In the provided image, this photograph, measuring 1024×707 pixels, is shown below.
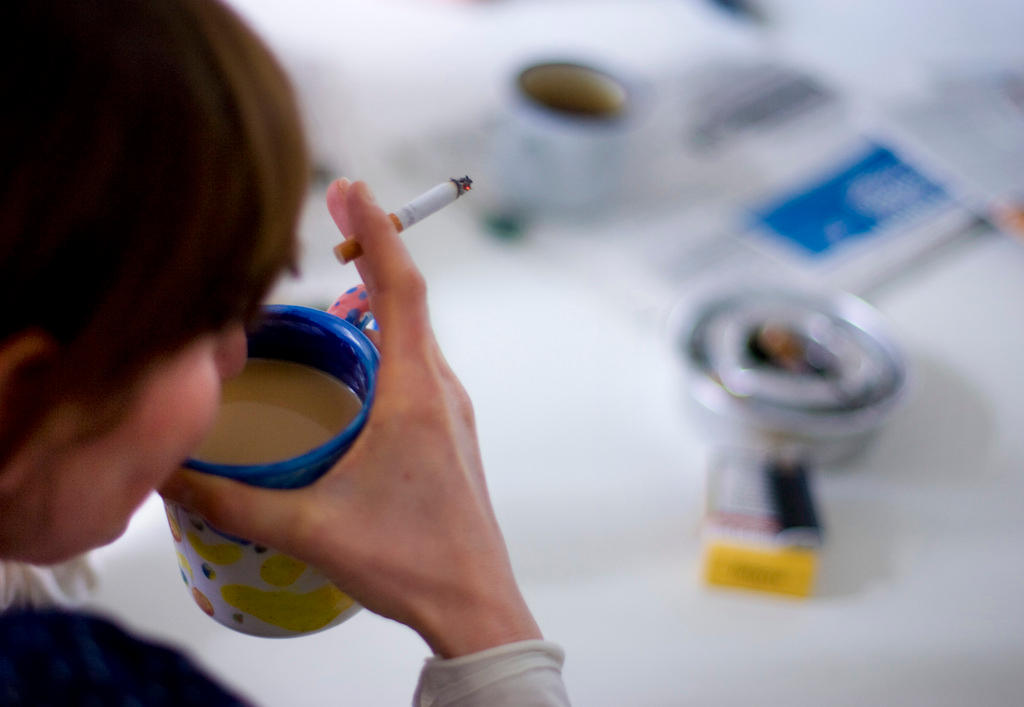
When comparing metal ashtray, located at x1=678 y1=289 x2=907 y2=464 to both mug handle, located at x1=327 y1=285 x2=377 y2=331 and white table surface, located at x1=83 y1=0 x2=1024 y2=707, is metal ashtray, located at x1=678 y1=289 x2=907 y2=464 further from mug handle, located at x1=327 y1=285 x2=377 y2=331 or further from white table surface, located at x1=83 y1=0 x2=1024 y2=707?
mug handle, located at x1=327 y1=285 x2=377 y2=331

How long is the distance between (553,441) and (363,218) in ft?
1.01

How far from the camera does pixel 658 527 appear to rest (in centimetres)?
59

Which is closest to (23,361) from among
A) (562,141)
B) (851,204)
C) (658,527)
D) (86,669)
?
(86,669)

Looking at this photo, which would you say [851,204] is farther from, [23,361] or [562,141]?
[23,361]

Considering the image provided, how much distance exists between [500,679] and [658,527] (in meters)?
0.24

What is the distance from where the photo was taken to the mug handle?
406 millimetres

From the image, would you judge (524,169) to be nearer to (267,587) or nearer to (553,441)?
(553,441)

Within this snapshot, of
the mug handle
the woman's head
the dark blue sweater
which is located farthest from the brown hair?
the dark blue sweater

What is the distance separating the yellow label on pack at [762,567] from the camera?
21.6 inches

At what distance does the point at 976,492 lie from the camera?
2.07 feet

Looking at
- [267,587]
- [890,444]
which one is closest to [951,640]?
[890,444]

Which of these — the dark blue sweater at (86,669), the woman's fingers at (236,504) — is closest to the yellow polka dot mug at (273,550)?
the woman's fingers at (236,504)

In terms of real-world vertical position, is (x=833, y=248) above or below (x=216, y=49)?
below

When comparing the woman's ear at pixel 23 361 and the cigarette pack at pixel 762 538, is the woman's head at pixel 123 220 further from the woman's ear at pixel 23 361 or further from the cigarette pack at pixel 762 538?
the cigarette pack at pixel 762 538
